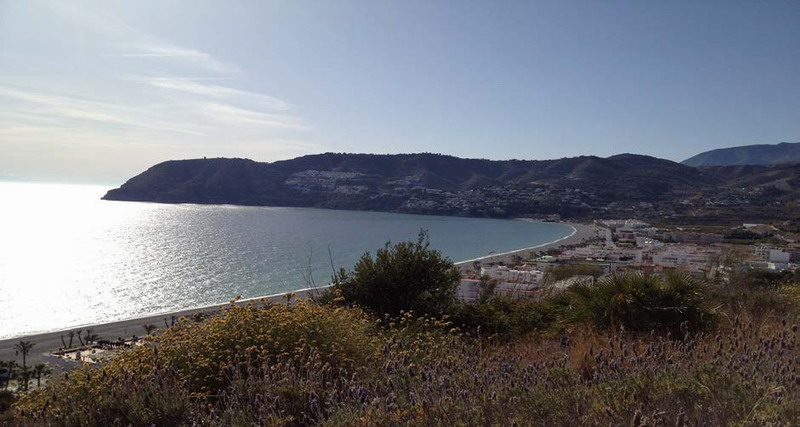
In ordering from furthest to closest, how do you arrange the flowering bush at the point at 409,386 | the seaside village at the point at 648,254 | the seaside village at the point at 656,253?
the seaside village at the point at 656,253
the seaside village at the point at 648,254
the flowering bush at the point at 409,386

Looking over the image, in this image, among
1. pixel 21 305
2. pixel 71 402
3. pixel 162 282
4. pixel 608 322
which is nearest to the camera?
pixel 71 402

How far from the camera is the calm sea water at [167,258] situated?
39.3 m

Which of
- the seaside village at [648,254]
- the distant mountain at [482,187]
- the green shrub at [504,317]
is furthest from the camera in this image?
the distant mountain at [482,187]

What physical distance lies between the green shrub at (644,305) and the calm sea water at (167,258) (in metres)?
33.6

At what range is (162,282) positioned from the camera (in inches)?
1850

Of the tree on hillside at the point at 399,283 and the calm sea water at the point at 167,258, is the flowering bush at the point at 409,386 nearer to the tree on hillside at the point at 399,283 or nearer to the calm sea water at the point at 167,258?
the tree on hillside at the point at 399,283

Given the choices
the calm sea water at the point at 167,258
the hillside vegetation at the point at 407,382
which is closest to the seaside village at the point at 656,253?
the calm sea water at the point at 167,258

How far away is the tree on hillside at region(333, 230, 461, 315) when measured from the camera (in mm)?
8391

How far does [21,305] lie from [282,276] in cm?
1927

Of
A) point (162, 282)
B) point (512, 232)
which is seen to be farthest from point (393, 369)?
point (512, 232)

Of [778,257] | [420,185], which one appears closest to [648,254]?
[778,257]

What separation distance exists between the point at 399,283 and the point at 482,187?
171255mm

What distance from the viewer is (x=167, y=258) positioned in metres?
61.1

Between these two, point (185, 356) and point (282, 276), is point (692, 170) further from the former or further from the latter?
point (185, 356)
